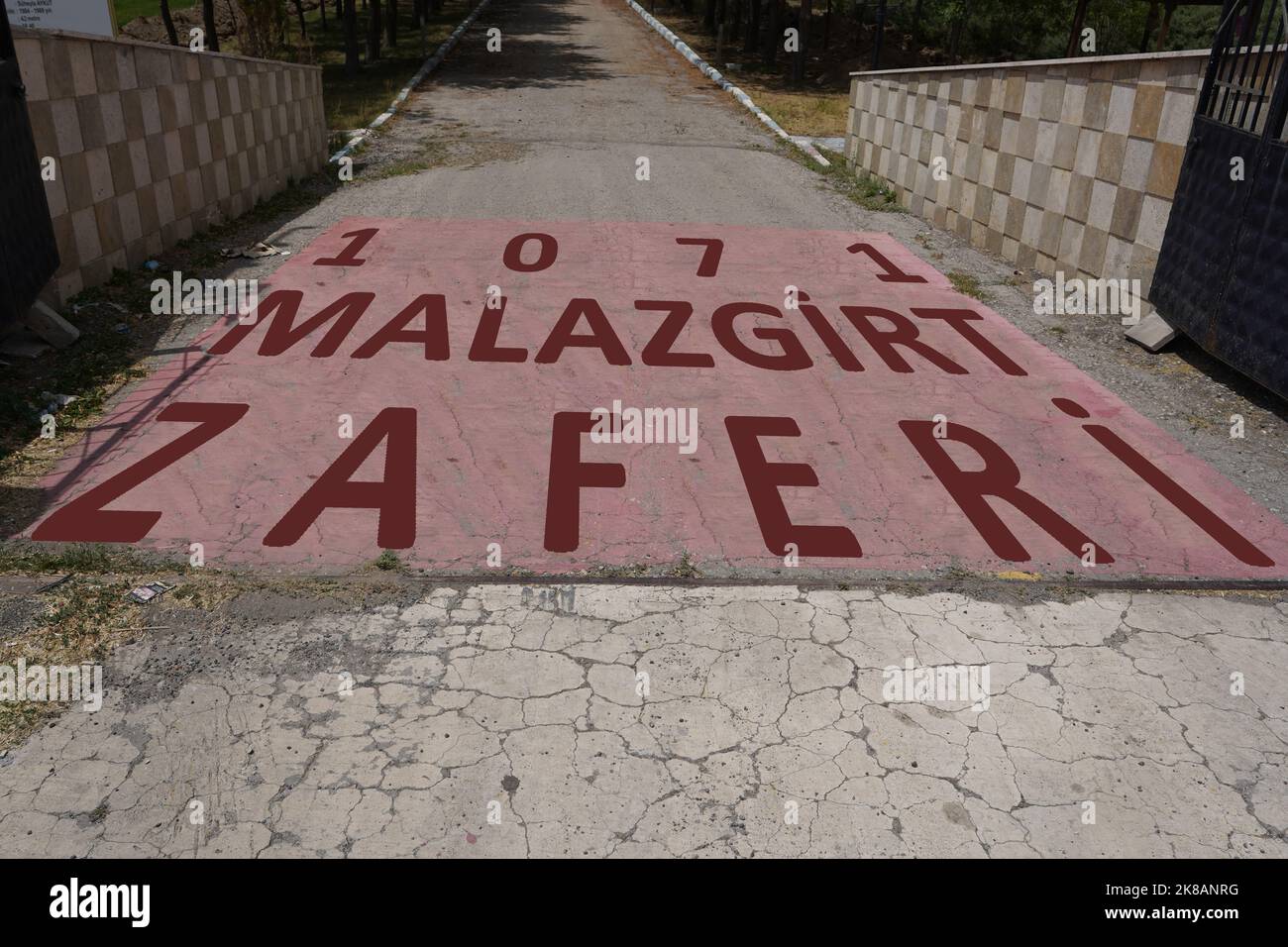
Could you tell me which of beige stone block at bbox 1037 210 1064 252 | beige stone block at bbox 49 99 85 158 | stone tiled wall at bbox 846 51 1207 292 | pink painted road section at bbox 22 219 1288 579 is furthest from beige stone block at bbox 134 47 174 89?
beige stone block at bbox 1037 210 1064 252

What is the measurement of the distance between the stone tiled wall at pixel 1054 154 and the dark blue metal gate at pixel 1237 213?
1.11 ft

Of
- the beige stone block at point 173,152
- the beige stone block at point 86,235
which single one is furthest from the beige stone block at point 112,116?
the beige stone block at point 173,152

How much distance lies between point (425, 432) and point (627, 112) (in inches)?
622

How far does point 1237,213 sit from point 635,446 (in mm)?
4678

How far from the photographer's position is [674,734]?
3.70 m

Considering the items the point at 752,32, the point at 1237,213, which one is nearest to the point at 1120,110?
the point at 1237,213

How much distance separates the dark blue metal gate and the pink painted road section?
1.01 meters

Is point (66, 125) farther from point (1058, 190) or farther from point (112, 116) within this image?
point (1058, 190)

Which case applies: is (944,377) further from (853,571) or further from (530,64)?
(530,64)

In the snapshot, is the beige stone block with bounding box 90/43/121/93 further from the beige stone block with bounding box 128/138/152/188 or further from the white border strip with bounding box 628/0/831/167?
the white border strip with bounding box 628/0/831/167

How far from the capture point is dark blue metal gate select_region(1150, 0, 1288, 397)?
21.0 feet

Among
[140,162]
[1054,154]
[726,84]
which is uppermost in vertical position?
[726,84]
